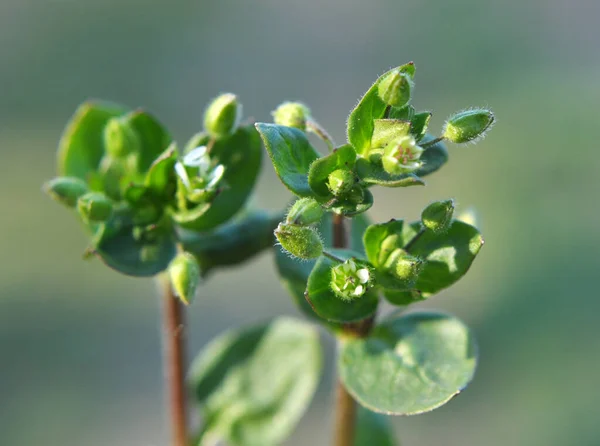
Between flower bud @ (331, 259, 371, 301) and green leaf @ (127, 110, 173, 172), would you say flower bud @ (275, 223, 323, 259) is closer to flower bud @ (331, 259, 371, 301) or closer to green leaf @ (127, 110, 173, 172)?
flower bud @ (331, 259, 371, 301)

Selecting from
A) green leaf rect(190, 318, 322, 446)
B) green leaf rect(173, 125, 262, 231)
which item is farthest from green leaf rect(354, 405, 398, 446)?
green leaf rect(173, 125, 262, 231)

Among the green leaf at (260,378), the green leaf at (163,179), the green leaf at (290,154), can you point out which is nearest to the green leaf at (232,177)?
the green leaf at (163,179)

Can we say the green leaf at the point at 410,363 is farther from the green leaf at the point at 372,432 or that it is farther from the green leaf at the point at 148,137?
the green leaf at the point at 148,137

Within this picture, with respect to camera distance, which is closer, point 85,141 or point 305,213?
point 305,213

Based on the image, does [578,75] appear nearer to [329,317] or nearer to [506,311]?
[506,311]

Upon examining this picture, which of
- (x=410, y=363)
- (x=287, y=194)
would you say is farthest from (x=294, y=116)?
(x=287, y=194)

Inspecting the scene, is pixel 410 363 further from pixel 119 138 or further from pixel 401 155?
pixel 119 138

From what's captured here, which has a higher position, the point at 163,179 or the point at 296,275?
the point at 163,179
